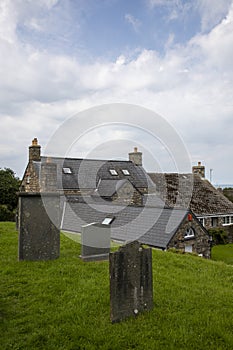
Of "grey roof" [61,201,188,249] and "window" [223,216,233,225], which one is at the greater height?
"grey roof" [61,201,188,249]

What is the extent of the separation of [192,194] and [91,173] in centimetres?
968

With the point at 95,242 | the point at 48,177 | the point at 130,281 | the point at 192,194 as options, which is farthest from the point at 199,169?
the point at 130,281

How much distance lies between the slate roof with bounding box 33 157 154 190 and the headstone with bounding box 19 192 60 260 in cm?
1625

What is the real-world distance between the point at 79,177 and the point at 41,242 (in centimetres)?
1836

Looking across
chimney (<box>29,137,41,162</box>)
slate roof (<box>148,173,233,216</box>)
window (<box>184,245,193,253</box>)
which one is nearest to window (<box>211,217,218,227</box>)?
slate roof (<box>148,173,233,216</box>)

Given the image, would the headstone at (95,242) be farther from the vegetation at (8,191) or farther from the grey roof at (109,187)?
the vegetation at (8,191)

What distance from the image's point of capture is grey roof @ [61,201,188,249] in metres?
14.5

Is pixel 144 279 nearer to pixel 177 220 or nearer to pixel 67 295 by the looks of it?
pixel 67 295

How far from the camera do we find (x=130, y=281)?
17.5ft

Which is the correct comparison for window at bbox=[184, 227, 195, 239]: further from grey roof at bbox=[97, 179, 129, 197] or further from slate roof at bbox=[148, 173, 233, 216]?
slate roof at bbox=[148, 173, 233, 216]

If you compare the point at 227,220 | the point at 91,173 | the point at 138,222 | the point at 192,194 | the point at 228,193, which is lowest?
the point at 227,220

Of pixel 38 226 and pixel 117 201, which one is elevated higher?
pixel 117 201

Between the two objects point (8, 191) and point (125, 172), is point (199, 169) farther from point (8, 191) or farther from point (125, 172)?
point (8, 191)

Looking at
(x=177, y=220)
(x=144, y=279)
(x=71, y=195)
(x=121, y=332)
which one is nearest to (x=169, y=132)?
(x=177, y=220)
